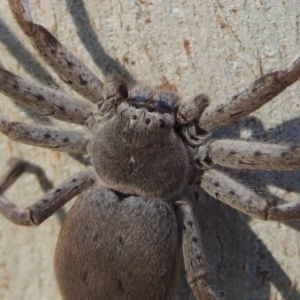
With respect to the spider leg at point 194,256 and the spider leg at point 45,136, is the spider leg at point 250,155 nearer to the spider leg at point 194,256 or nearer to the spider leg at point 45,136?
the spider leg at point 194,256

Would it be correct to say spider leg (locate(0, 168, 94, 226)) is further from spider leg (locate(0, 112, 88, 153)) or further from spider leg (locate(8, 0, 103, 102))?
spider leg (locate(8, 0, 103, 102))

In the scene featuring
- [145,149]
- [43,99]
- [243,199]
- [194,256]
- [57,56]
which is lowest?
[194,256]

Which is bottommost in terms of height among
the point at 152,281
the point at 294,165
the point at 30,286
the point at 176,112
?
the point at 30,286

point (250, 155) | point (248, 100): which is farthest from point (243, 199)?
point (248, 100)

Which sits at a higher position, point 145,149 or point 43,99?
point 43,99

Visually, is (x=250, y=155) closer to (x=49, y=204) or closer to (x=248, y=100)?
(x=248, y=100)

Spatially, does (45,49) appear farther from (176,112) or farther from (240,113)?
(240,113)

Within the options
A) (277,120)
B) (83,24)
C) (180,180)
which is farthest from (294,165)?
(83,24)
